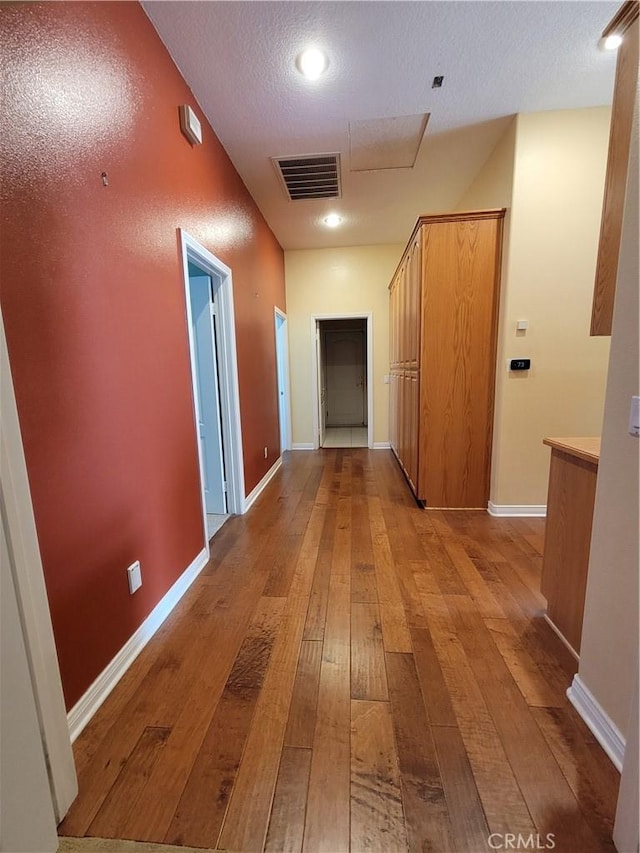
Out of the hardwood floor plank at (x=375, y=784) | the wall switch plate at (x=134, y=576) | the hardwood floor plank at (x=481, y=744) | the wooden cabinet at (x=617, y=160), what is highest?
the wooden cabinet at (x=617, y=160)

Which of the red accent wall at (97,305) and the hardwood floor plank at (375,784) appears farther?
the red accent wall at (97,305)

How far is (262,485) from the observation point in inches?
145

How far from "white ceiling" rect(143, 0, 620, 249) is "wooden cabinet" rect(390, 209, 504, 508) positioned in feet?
2.20

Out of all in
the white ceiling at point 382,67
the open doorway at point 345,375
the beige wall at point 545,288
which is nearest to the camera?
the white ceiling at point 382,67

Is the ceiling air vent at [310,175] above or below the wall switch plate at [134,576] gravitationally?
above

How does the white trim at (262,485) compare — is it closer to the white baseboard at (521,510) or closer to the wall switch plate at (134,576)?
the wall switch plate at (134,576)

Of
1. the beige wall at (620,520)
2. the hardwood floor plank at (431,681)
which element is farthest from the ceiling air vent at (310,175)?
the hardwood floor plank at (431,681)

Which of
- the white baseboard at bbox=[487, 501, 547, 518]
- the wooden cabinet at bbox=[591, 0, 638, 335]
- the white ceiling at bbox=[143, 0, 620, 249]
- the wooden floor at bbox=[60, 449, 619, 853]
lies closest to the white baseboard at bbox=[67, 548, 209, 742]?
the wooden floor at bbox=[60, 449, 619, 853]

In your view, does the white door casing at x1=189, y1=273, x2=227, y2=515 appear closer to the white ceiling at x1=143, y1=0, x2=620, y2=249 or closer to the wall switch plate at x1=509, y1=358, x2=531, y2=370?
the white ceiling at x1=143, y1=0, x2=620, y2=249

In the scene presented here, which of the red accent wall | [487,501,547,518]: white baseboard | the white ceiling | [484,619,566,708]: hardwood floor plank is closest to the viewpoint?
the red accent wall

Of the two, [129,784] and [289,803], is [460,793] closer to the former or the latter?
[289,803]

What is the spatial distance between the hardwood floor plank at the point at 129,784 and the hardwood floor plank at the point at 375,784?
0.64m

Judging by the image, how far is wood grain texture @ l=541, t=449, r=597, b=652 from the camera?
1.41 m

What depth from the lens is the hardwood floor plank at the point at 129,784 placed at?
0.94 meters
